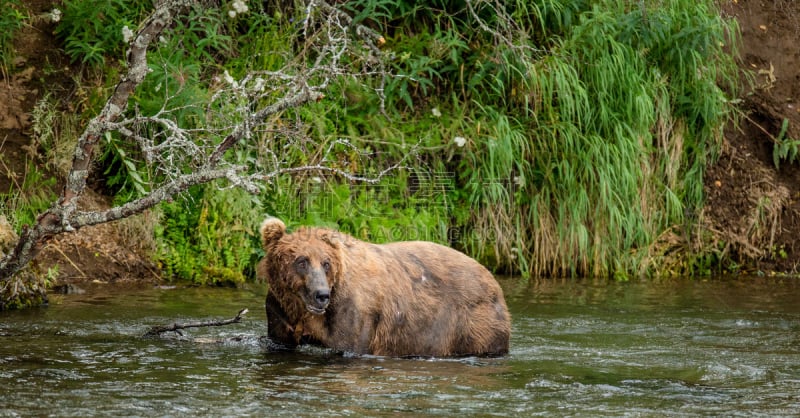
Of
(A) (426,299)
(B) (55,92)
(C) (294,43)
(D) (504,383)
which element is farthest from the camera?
(C) (294,43)

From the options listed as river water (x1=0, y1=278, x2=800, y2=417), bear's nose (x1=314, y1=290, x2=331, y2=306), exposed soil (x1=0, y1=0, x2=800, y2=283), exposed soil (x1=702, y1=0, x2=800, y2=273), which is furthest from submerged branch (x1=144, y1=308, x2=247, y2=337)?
exposed soil (x1=702, y1=0, x2=800, y2=273)

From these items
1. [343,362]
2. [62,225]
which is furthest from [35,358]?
[343,362]

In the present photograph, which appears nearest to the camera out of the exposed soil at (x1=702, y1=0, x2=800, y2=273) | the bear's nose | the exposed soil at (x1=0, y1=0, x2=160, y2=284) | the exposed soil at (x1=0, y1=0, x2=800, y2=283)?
the bear's nose

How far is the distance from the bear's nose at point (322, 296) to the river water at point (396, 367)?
407mm

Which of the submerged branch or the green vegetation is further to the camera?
the green vegetation

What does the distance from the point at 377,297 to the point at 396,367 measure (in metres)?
0.52

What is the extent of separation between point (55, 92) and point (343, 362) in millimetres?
6168

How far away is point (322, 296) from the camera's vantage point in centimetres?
688

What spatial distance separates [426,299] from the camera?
7559mm

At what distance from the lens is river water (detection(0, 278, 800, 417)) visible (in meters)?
5.89

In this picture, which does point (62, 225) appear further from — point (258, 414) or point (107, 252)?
point (107, 252)

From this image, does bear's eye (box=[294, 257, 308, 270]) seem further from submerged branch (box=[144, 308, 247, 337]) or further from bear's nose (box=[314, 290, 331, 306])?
submerged branch (box=[144, 308, 247, 337])

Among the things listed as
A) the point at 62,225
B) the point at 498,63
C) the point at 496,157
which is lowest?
the point at 62,225

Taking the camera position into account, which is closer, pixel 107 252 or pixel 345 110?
pixel 107 252
